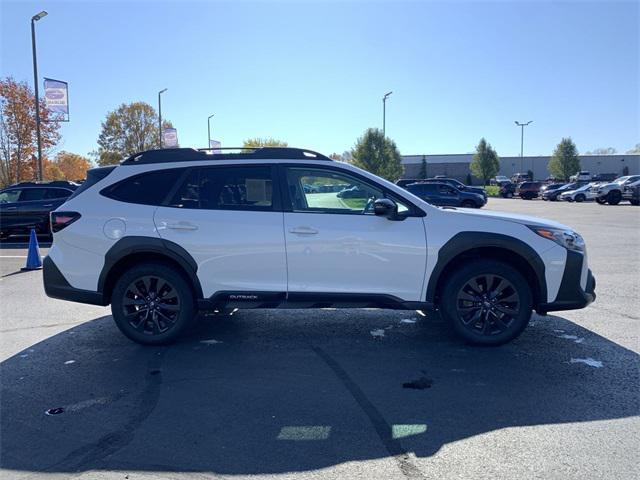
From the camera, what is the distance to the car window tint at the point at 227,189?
503cm

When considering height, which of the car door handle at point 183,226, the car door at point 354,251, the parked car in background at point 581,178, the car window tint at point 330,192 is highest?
the parked car in background at point 581,178

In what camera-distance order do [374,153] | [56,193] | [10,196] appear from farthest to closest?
[374,153]
[56,193]
[10,196]

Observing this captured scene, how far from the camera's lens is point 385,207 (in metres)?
4.73

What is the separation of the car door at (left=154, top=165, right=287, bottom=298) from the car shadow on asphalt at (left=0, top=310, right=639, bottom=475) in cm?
75

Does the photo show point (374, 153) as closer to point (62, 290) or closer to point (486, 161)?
point (486, 161)

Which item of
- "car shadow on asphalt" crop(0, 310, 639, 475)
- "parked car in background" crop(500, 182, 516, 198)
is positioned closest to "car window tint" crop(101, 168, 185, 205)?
"car shadow on asphalt" crop(0, 310, 639, 475)

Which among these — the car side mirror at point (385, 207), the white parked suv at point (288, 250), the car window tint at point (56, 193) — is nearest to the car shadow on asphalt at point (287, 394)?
the white parked suv at point (288, 250)

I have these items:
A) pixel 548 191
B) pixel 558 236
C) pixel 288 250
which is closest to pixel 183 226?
pixel 288 250

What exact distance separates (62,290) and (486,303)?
4336mm

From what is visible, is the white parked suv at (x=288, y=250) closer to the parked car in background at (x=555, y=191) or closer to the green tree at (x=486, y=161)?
the parked car in background at (x=555, y=191)

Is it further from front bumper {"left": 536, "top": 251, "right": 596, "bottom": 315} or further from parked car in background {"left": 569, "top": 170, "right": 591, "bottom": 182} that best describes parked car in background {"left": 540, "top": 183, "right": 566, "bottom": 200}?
front bumper {"left": 536, "top": 251, "right": 596, "bottom": 315}

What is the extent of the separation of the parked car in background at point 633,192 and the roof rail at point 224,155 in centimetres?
3236

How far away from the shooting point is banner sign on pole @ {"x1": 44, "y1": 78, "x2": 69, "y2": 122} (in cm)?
2067

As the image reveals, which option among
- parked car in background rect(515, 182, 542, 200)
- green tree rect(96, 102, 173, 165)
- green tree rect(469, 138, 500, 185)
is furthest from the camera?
green tree rect(469, 138, 500, 185)
